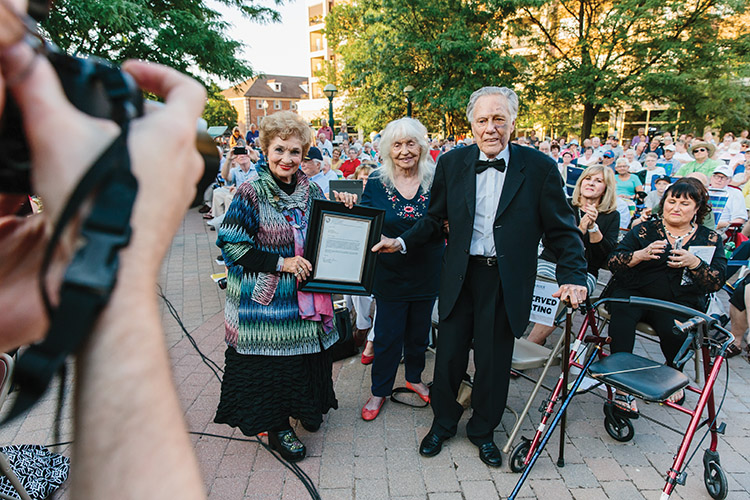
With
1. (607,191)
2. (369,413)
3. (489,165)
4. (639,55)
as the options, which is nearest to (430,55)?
(639,55)

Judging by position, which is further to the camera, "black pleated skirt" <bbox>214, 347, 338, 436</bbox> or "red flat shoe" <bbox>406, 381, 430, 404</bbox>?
"red flat shoe" <bbox>406, 381, 430, 404</bbox>

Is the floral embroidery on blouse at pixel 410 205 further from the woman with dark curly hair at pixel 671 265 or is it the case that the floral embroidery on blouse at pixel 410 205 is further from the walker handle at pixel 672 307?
the woman with dark curly hair at pixel 671 265

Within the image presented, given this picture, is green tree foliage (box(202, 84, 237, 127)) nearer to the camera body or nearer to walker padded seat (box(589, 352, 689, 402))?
walker padded seat (box(589, 352, 689, 402))

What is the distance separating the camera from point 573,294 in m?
2.50

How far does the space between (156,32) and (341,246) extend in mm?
13663

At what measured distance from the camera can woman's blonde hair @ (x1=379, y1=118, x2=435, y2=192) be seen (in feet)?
10.9

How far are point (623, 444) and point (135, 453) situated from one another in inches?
132

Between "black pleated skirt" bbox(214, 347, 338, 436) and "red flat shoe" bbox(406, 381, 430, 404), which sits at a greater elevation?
"black pleated skirt" bbox(214, 347, 338, 436)

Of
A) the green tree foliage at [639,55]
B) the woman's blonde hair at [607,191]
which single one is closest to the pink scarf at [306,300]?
the woman's blonde hair at [607,191]

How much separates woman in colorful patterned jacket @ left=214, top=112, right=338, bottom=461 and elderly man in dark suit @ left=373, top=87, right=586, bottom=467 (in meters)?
0.62

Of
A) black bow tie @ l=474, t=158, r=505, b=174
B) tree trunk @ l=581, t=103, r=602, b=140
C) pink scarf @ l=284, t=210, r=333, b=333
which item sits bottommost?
pink scarf @ l=284, t=210, r=333, b=333

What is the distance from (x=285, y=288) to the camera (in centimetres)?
271

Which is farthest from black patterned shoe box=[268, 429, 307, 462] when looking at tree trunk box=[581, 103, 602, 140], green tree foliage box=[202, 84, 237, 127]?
green tree foliage box=[202, 84, 237, 127]

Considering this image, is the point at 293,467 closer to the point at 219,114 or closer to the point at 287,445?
the point at 287,445
